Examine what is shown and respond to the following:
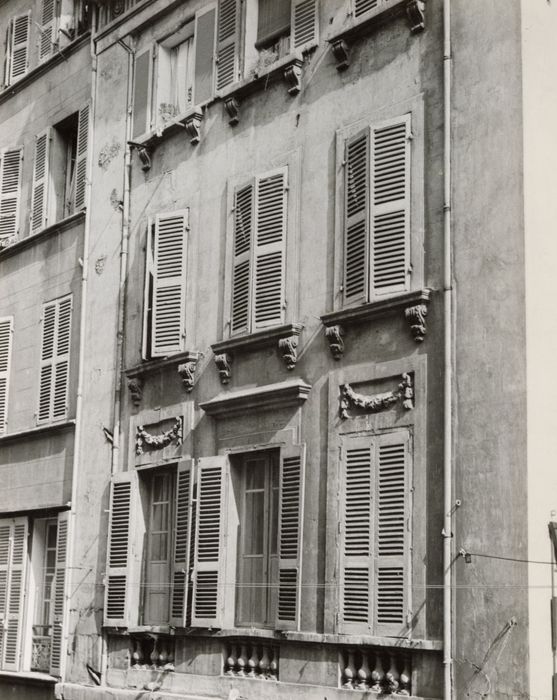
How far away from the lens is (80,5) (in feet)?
66.6

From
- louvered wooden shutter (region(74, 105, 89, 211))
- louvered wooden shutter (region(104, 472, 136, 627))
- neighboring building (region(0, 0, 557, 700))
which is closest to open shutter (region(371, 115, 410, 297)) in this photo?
neighboring building (region(0, 0, 557, 700))

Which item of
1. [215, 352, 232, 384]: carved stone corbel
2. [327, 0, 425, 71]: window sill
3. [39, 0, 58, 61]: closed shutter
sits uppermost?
[39, 0, 58, 61]: closed shutter

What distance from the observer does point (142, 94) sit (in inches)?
715

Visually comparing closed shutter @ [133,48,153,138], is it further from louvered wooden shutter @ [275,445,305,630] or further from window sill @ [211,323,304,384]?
louvered wooden shutter @ [275,445,305,630]

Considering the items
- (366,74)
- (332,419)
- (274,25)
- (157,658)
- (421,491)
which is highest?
(274,25)

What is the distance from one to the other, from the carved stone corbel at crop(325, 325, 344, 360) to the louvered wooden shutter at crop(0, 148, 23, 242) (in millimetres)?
8675

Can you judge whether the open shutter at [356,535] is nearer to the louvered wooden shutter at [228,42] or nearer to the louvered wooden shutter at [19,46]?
the louvered wooden shutter at [228,42]

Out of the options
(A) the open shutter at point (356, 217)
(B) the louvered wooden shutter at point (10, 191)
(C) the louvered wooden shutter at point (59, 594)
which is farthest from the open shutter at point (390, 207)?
(B) the louvered wooden shutter at point (10, 191)

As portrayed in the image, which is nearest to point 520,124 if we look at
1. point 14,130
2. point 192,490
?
point 192,490

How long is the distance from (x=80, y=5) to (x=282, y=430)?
9.32 meters

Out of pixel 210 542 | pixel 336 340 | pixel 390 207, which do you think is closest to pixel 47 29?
pixel 390 207

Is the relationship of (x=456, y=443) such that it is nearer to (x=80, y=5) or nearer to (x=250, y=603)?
(x=250, y=603)

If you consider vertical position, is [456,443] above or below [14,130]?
below

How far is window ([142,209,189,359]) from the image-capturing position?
16.4 meters
